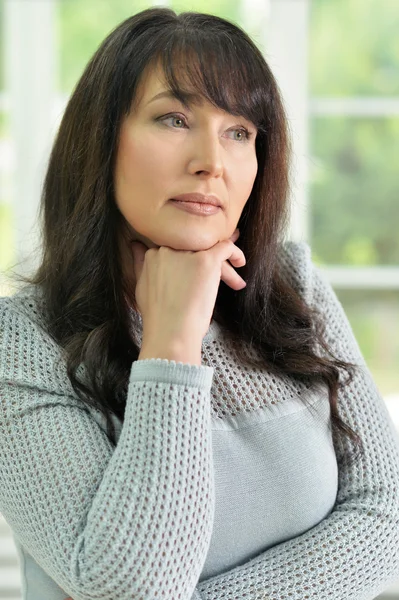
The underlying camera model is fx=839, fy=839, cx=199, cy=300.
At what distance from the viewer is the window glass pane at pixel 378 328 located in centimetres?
312

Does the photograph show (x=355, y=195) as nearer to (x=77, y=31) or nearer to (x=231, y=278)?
(x=77, y=31)

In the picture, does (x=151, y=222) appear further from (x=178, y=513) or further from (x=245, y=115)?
(x=178, y=513)

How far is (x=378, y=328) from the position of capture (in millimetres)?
3230

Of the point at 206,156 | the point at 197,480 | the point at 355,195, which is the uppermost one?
the point at 206,156

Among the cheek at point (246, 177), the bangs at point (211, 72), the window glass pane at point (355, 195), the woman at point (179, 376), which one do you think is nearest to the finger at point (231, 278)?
the woman at point (179, 376)

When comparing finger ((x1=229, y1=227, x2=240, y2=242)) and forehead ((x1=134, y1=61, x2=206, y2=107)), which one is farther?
finger ((x1=229, y1=227, x2=240, y2=242))

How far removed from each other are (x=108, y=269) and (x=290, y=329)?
0.35 meters

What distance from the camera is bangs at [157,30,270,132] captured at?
1295mm

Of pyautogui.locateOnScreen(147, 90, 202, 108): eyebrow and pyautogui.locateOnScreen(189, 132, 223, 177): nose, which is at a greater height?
pyautogui.locateOnScreen(147, 90, 202, 108): eyebrow

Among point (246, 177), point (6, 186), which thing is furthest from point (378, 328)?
point (246, 177)

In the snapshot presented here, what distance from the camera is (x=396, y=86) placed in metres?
3.05

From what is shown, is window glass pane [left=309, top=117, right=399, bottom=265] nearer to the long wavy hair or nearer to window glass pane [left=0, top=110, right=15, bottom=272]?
window glass pane [left=0, top=110, right=15, bottom=272]

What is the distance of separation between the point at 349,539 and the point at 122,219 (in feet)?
2.12

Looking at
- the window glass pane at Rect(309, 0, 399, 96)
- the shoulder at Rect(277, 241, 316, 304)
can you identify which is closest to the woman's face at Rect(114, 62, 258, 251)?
the shoulder at Rect(277, 241, 316, 304)
